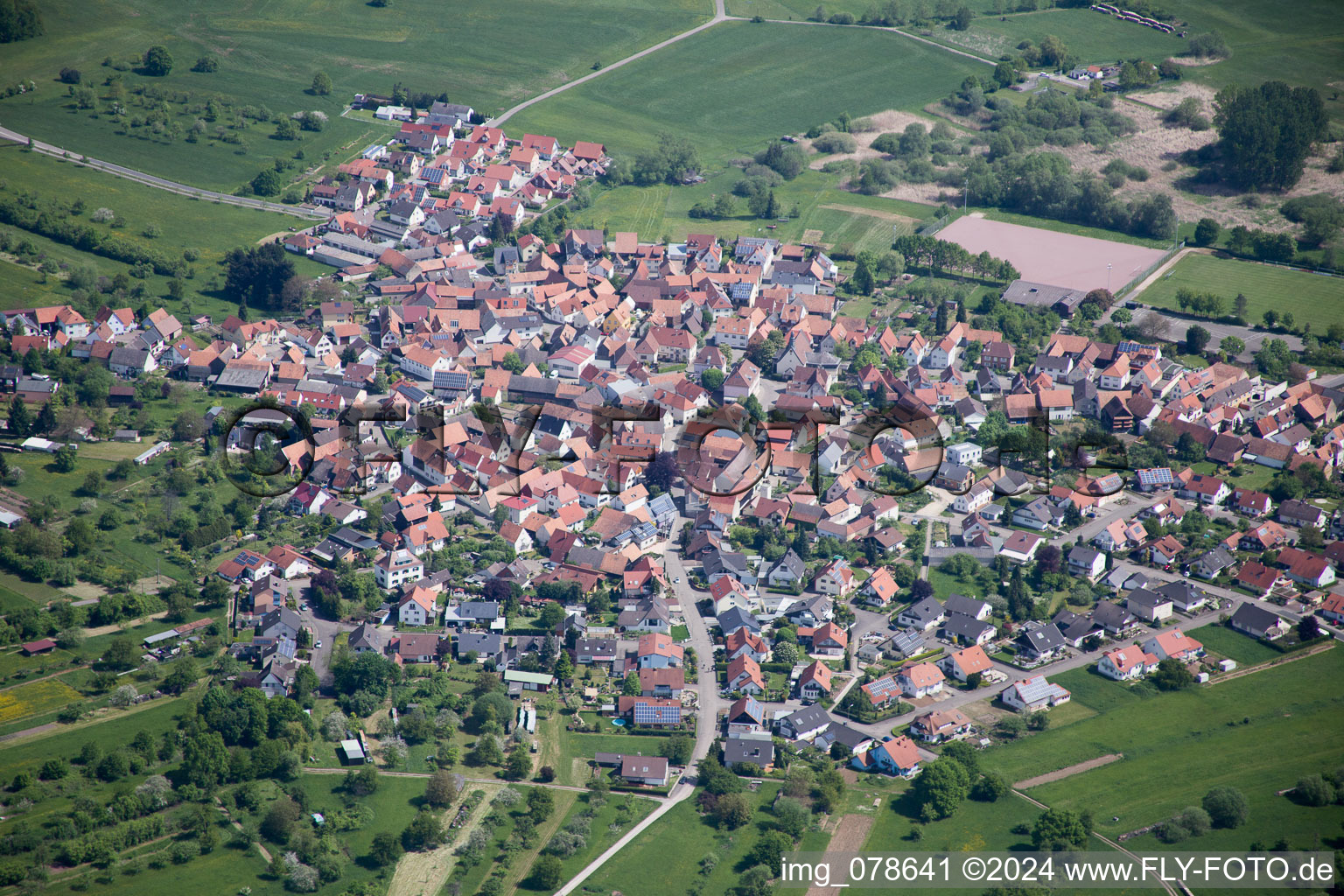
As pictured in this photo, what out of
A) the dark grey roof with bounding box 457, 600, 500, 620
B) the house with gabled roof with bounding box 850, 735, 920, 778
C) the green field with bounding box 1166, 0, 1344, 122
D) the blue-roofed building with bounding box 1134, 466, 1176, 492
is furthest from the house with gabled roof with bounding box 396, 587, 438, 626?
the green field with bounding box 1166, 0, 1344, 122

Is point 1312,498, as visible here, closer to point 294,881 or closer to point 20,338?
point 294,881

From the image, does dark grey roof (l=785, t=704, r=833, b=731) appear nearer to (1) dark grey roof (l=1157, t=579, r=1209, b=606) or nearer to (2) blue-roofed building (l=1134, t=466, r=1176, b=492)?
(1) dark grey roof (l=1157, t=579, r=1209, b=606)

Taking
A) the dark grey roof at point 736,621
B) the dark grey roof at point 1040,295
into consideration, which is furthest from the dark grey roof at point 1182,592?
the dark grey roof at point 1040,295

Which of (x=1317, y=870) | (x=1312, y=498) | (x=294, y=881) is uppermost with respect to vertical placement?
(x=1312, y=498)

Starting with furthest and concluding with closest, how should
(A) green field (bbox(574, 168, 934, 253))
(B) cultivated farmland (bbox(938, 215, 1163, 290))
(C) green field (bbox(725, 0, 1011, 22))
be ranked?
(C) green field (bbox(725, 0, 1011, 22)), (A) green field (bbox(574, 168, 934, 253)), (B) cultivated farmland (bbox(938, 215, 1163, 290))

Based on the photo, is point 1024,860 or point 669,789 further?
point 669,789

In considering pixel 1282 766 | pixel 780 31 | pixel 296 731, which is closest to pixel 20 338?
pixel 296 731
